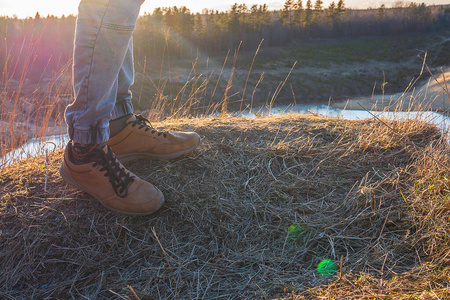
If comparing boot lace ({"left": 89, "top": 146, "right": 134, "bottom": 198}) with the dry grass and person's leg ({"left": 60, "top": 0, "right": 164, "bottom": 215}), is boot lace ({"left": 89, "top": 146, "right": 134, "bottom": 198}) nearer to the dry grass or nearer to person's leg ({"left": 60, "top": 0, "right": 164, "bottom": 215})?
person's leg ({"left": 60, "top": 0, "right": 164, "bottom": 215})

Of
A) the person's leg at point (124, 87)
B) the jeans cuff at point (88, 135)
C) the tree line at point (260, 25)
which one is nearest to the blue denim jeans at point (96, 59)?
the jeans cuff at point (88, 135)

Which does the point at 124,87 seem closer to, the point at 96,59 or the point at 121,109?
the point at 121,109

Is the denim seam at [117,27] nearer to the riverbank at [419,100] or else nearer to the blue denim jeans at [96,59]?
the blue denim jeans at [96,59]

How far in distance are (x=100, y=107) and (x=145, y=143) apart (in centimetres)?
40

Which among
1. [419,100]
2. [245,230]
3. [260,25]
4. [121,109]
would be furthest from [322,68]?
[245,230]

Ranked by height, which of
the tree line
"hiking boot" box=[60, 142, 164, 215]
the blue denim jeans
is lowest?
"hiking boot" box=[60, 142, 164, 215]

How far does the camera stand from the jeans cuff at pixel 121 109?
1.43 m

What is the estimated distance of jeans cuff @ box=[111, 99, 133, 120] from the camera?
143 centimetres

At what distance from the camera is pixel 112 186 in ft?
3.88

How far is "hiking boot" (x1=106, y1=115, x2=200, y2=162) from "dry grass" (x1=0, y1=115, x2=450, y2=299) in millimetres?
60

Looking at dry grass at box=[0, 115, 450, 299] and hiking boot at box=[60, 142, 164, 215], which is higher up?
hiking boot at box=[60, 142, 164, 215]

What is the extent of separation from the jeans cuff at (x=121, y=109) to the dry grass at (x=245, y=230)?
249 millimetres

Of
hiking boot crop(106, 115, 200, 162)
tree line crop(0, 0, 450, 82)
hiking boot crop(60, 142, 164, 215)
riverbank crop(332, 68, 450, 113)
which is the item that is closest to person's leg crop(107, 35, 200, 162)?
hiking boot crop(106, 115, 200, 162)

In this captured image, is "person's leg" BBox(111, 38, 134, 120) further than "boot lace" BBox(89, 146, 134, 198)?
Yes
